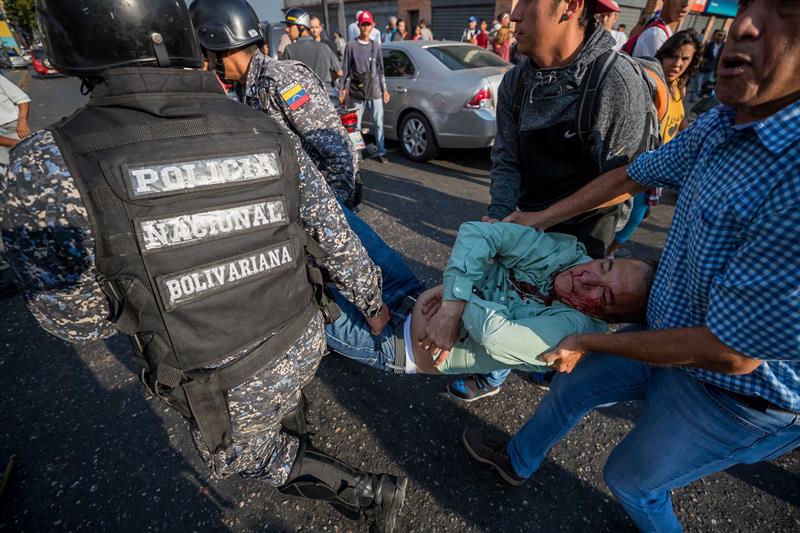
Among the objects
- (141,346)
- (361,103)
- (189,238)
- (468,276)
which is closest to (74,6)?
(189,238)

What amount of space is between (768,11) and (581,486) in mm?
2053

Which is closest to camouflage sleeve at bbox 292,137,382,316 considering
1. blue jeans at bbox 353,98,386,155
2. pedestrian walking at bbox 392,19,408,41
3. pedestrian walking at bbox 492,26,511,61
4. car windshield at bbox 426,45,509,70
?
blue jeans at bbox 353,98,386,155

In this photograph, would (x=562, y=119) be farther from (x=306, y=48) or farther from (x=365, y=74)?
(x=306, y=48)

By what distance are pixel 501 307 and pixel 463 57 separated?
5856 mm

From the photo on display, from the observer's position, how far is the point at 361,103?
621cm

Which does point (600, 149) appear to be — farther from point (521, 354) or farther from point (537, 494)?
point (537, 494)

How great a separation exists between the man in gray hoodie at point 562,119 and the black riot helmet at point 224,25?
1.45m

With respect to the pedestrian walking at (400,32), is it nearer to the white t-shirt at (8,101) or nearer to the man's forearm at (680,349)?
the white t-shirt at (8,101)

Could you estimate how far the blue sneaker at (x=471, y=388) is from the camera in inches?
92.7

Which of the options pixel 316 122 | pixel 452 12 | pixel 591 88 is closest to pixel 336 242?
pixel 316 122

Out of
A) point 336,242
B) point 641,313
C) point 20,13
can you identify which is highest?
point 20,13

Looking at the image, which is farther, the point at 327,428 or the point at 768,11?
the point at 327,428

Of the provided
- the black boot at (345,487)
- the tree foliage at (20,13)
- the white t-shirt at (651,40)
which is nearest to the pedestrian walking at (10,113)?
the black boot at (345,487)

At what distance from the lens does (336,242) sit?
4.78 feet
